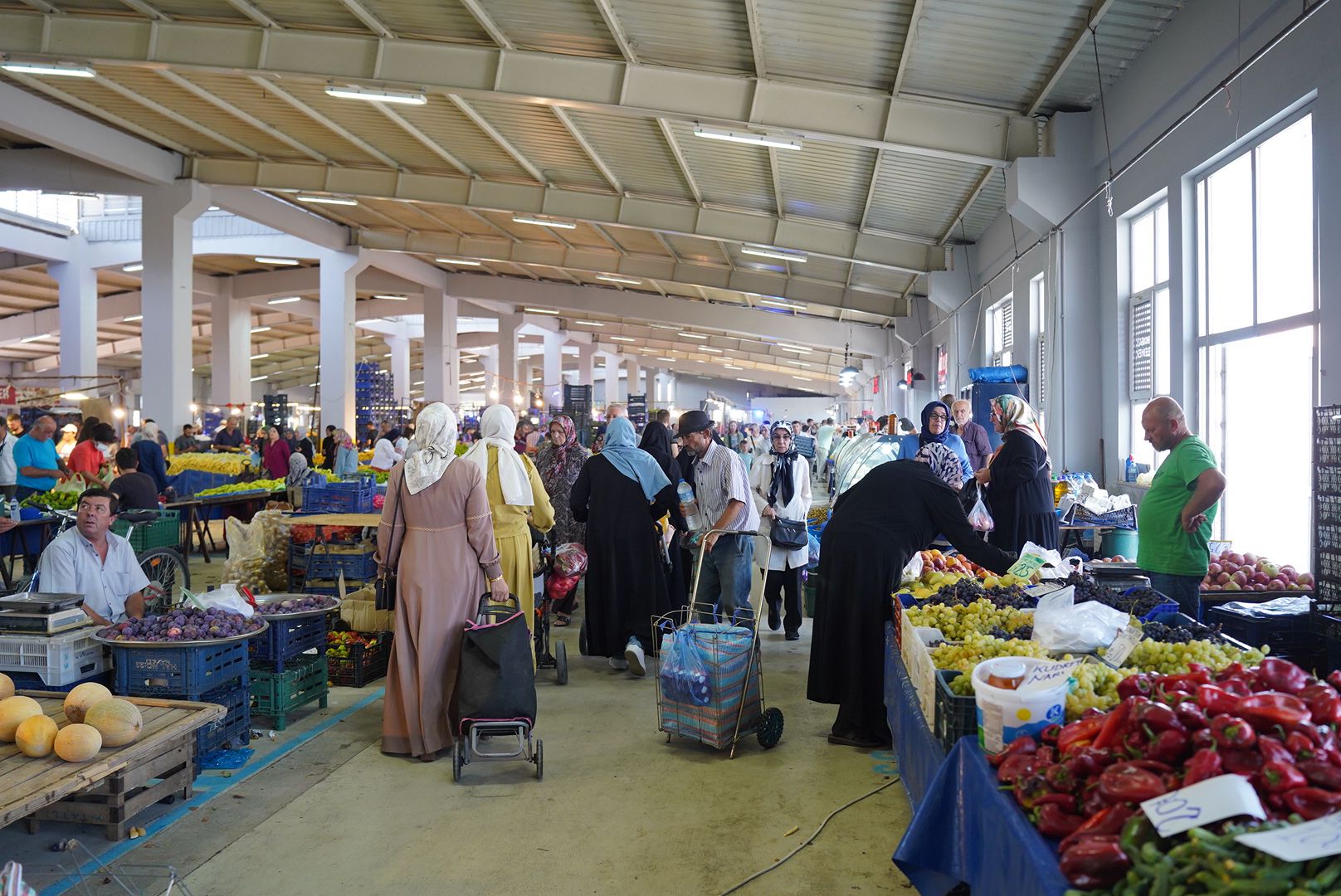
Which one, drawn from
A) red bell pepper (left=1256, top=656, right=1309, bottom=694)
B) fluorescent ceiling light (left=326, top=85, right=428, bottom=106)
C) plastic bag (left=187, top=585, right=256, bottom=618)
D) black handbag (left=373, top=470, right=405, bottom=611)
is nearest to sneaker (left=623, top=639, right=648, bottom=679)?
black handbag (left=373, top=470, right=405, bottom=611)

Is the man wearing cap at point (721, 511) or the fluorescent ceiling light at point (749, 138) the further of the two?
the fluorescent ceiling light at point (749, 138)

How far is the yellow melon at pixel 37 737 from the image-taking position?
3443 mm

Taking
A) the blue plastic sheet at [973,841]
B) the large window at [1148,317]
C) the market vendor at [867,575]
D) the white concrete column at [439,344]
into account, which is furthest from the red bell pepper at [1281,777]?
the white concrete column at [439,344]

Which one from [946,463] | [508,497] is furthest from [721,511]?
[946,463]

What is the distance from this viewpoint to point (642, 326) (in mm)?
32969

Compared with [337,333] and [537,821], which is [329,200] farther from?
[537,821]

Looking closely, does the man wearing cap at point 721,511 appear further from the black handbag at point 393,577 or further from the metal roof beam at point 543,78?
the metal roof beam at point 543,78

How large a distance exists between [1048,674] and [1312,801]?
0.89 metres

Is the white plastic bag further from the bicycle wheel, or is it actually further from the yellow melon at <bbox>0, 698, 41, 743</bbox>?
the bicycle wheel

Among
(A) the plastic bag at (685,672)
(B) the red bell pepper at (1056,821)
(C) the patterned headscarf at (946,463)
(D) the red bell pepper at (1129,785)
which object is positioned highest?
(C) the patterned headscarf at (946,463)

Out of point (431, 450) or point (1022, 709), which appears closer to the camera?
point (1022, 709)

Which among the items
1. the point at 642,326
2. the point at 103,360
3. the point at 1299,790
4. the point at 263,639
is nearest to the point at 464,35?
the point at 263,639

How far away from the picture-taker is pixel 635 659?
21.3 feet

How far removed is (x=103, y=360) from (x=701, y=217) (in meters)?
33.7
